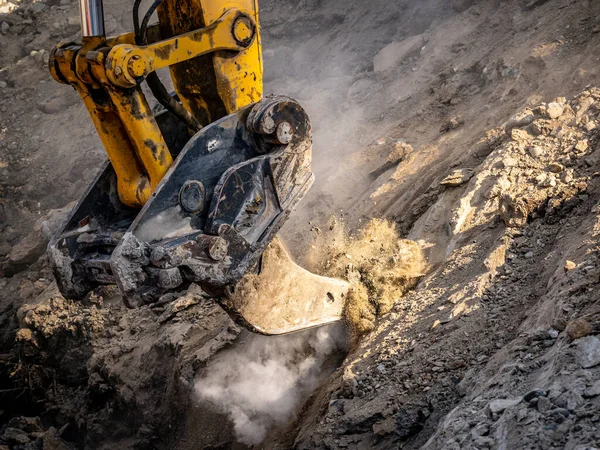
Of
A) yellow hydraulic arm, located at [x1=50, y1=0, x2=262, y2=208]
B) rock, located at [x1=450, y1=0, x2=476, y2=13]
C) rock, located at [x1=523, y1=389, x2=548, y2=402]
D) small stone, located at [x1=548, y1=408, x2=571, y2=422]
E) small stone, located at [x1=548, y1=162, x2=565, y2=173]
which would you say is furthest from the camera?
rock, located at [x1=450, y1=0, x2=476, y2=13]

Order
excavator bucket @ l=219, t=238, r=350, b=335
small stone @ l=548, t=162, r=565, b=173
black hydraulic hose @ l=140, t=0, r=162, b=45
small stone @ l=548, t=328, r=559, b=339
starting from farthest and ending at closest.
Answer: small stone @ l=548, t=162, r=565, b=173
excavator bucket @ l=219, t=238, r=350, b=335
black hydraulic hose @ l=140, t=0, r=162, b=45
small stone @ l=548, t=328, r=559, b=339

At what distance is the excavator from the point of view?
3314 mm

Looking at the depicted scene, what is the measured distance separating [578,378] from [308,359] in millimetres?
2549

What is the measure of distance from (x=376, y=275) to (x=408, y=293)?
0.36m

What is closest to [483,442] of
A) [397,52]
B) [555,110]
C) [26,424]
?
[555,110]

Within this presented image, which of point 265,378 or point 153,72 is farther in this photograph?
point 265,378

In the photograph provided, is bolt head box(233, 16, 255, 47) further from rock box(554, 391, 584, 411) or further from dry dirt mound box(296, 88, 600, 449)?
rock box(554, 391, 584, 411)

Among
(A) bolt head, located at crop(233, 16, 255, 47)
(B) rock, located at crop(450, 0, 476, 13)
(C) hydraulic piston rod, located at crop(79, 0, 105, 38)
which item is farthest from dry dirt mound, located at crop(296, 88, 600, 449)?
(B) rock, located at crop(450, 0, 476, 13)

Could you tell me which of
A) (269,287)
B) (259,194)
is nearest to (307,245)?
(269,287)

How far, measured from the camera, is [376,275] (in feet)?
15.7

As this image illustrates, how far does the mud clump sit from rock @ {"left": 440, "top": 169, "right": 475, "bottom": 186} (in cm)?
60

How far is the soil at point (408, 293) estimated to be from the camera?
3.17 m

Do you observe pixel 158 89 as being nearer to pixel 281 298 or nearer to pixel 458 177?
pixel 281 298

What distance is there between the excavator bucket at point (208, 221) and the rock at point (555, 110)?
2.16m
